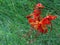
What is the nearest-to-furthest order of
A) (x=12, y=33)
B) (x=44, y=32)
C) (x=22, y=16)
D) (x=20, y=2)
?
1. (x=44, y=32)
2. (x=12, y=33)
3. (x=22, y=16)
4. (x=20, y=2)

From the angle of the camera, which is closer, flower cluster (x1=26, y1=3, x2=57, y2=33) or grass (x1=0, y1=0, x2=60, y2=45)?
flower cluster (x1=26, y1=3, x2=57, y2=33)

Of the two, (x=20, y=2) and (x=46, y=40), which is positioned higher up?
(x=20, y=2)

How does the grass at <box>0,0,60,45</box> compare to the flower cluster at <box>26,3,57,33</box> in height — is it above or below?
below

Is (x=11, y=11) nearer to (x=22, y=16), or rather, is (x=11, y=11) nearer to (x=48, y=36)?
(x=22, y=16)

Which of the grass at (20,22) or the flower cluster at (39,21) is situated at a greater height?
the flower cluster at (39,21)

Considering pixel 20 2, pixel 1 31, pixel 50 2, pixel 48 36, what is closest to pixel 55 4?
pixel 50 2

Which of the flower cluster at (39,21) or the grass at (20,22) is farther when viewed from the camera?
the grass at (20,22)

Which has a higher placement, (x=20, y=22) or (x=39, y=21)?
(x=39, y=21)

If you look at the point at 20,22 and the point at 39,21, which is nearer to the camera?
the point at 39,21
